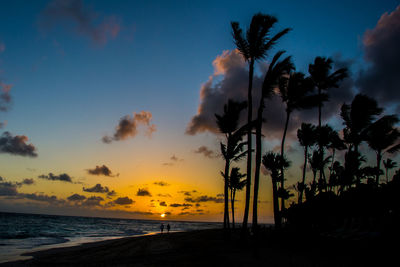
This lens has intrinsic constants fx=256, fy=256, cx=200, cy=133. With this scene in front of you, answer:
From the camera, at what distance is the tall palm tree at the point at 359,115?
25.8 meters

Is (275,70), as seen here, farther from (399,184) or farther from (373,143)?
(373,143)

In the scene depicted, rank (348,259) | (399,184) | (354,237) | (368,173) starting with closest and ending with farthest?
(348,259) → (354,237) → (399,184) → (368,173)

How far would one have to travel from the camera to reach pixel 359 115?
86.6ft

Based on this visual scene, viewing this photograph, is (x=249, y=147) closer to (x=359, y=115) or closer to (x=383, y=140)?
(x=359, y=115)

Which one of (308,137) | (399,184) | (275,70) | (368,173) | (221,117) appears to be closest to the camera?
(275,70)

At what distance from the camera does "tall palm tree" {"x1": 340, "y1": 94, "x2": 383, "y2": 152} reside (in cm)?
2583

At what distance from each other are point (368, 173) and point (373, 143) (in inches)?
168

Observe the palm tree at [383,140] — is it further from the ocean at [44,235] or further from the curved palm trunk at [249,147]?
the ocean at [44,235]

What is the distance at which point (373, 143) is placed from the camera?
3272cm

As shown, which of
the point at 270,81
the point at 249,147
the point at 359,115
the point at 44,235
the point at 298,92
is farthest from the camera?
the point at 44,235

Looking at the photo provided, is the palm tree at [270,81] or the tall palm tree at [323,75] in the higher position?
the tall palm tree at [323,75]

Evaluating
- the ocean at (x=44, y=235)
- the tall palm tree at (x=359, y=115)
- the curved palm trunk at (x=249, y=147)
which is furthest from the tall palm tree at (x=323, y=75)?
the ocean at (x=44, y=235)

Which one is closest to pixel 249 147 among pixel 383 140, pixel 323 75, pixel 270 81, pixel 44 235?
pixel 270 81

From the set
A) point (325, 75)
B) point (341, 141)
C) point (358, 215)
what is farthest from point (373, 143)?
point (358, 215)
